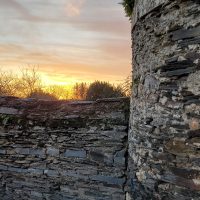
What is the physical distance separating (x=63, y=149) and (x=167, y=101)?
2.70 metres

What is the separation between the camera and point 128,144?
206 inches

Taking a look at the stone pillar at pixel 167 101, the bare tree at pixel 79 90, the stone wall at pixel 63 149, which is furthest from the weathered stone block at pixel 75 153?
the bare tree at pixel 79 90

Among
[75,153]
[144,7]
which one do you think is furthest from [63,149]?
[144,7]

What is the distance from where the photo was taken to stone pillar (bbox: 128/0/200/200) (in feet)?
10.6

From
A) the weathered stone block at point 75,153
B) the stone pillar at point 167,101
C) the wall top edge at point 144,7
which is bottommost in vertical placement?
the weathered stone block at point 75,153

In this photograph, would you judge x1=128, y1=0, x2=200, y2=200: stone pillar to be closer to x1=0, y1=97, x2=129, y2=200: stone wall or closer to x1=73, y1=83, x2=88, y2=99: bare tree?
x1=0, y1=97, x2=129, y2=200: stone wall

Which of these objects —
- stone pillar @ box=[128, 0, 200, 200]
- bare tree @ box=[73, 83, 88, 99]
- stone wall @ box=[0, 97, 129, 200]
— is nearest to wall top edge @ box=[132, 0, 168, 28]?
stone pillar @ box=[128, 0, 200, 200]

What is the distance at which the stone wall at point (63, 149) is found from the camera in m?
5.43

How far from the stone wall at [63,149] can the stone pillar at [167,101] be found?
3.48 feet

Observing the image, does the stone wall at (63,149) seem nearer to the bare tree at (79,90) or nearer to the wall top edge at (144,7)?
the wall top edge at (144,7)

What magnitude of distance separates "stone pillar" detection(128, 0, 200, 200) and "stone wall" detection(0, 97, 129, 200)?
3.48ft

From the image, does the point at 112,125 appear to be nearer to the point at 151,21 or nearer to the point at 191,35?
the point at 151,21

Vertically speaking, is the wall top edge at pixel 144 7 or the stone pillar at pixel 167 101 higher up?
the wall top edge at pixel 144 7

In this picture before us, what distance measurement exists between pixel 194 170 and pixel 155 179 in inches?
25.7
